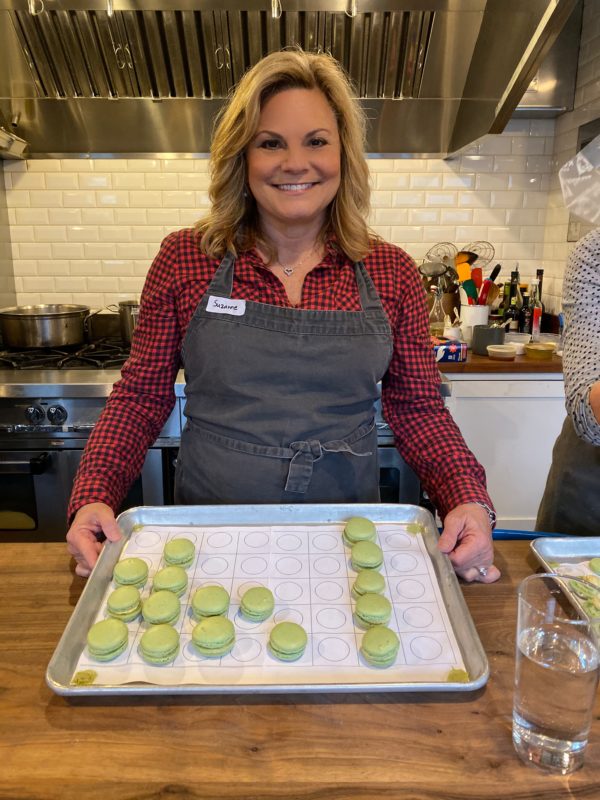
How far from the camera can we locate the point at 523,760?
0.72m

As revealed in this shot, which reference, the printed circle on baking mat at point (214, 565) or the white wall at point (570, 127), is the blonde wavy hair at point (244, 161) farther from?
the white wall at point (570, 127)

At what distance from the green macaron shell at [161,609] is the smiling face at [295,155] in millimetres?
851

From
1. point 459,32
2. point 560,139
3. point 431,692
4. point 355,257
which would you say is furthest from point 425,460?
point 560,139

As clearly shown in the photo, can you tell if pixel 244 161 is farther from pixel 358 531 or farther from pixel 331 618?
pixel 331 618

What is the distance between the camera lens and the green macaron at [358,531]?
110 cm

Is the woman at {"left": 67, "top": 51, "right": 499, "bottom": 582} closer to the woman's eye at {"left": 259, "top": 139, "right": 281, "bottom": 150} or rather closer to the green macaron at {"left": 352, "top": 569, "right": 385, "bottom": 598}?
the woman's eye at {"left": 259, "top": 139, "right": 281, "bottom": 150}

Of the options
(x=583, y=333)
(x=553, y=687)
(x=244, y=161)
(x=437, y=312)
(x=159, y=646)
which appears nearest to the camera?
(x=553, y=687)

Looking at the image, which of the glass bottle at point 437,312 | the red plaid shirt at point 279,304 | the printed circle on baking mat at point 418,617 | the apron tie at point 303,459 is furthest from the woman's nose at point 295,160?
the glass bottle at point 437,312

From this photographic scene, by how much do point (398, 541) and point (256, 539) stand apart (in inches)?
10.1

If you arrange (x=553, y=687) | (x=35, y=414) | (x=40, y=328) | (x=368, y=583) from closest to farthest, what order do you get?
(x=553, y=687)
(x=368, y=583)
(x=35, y=414)
(x=40, y=328)

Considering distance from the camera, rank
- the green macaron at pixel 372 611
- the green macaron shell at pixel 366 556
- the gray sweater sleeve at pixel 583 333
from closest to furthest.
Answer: the green macaron at pixel 372 611
the green macaron shell at pixel 366 556
the gray sweater sleeve at pixel 583 333

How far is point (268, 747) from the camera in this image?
73 cm

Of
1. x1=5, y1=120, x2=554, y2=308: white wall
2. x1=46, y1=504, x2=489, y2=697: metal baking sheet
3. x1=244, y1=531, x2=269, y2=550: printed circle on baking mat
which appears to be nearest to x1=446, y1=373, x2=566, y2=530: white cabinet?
x1=5, y1=120, x2=554, y2=308: white wall

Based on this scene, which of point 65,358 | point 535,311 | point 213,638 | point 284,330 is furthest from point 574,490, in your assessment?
point 65,358
